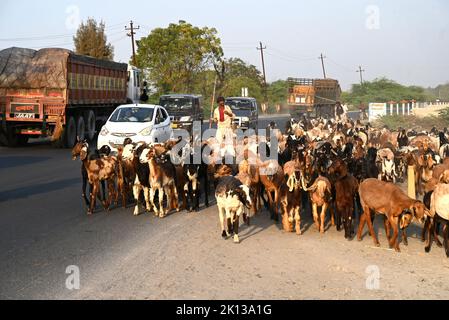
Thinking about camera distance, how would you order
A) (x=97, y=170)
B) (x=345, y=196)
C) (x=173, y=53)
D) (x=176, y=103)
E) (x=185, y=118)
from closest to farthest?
(x=345, y=196)
(x=97, y=170)
(x=185, y=118)
(x=176, y=103)
(x=173, y=53)

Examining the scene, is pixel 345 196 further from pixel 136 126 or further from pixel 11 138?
pixel 11 138

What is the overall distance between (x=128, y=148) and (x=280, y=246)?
174 inches

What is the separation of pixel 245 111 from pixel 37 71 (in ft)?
30.9

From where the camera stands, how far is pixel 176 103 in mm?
25984

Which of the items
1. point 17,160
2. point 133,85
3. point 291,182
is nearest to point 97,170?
point 291,182

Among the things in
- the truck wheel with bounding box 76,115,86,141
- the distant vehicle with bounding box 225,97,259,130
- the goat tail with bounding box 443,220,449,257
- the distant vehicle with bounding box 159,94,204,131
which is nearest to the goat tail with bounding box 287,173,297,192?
the goat tail with bounding box 443,220,449,257

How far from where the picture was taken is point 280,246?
28.6ft

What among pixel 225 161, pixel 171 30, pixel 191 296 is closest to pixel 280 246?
pixel 191 296

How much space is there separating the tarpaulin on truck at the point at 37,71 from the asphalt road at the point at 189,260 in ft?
37.3

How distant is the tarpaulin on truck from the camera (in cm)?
2206

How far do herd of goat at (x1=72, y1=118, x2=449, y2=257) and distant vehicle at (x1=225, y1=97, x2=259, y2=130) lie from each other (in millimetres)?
11803

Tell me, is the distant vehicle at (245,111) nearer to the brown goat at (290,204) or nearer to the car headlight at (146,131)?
the car headlight at (146,131)

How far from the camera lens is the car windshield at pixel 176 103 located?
84.8ft
